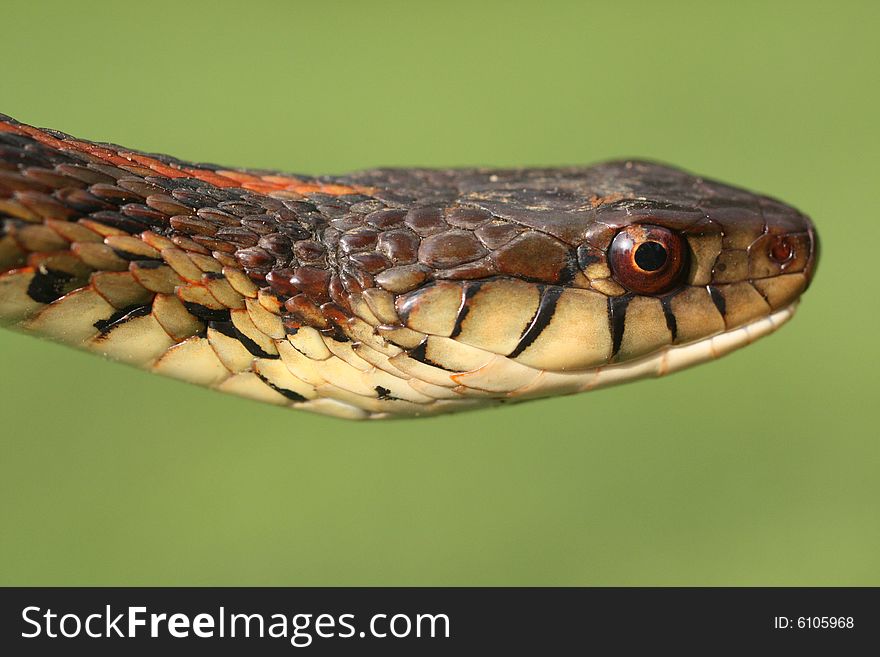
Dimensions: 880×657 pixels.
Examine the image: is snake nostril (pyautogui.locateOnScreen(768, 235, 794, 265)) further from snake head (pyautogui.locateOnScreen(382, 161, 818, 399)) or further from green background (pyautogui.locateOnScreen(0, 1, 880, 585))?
green background (pyautogui.locateOnScreen(0, 1, 880, 585))

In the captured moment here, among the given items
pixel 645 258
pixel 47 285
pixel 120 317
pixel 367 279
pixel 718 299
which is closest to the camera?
pixel 47 285

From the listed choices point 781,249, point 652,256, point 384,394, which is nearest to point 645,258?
point 652,256

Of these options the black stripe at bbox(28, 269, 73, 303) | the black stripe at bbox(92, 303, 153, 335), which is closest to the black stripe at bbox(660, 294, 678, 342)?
the black stripe at bbox(92, 303, 153, 335)

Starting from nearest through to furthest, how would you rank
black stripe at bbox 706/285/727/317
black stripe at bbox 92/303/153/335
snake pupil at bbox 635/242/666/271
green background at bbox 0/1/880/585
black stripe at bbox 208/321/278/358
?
1. black stripe at bbox 92/303/153/335
2. black stripe at bbox 208/321/278/358
3. snake pupil at bbox 635/242/666/271
4. black stripe at bbox 706/285/727/317
5. green background at bbox 0/1/880/585

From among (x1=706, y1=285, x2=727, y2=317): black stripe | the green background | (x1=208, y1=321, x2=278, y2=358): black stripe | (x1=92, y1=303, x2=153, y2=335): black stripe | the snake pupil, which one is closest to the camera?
(x1=92, y1=303, x2=153, y2=335): black stripe

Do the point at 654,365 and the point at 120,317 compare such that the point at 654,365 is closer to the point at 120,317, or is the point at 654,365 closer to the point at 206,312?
the point at 206,312

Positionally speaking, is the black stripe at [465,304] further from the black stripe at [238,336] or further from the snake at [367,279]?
the black stripe at [238,336]
